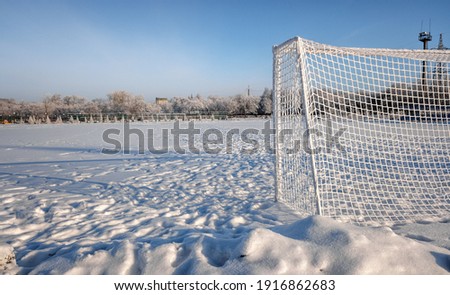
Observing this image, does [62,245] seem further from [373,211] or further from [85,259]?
[373,211]

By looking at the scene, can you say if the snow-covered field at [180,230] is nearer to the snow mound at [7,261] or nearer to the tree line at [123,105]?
the snow mound at [7,261]

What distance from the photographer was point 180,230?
296 centimetres

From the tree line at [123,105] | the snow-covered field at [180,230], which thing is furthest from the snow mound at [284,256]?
the tree line at [123,105]

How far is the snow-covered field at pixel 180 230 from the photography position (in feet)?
6.20

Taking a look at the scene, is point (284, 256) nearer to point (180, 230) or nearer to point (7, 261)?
point (180, 230)

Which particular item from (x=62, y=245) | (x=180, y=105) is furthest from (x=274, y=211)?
(x=180, y=105)

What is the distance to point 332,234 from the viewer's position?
2053 millimetres

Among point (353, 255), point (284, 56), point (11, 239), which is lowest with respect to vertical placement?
point (11, 239)

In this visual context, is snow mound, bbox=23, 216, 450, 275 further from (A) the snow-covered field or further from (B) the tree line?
(B) the tree line

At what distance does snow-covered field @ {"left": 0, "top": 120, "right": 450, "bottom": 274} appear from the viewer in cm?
189

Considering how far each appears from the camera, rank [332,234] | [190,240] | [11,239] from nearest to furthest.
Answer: [332,234] → [190,240] → [11,239]
